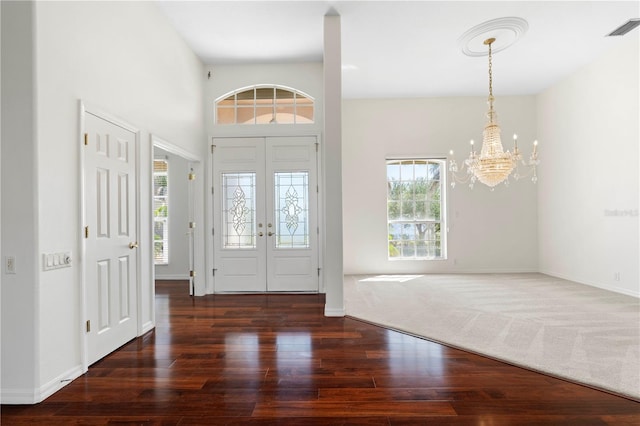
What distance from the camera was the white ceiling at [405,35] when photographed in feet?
13.9

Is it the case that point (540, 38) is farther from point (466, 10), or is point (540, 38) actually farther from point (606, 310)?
point (606, 310)

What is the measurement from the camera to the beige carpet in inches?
111

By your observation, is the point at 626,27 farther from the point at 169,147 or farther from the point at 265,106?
the point at 169,147

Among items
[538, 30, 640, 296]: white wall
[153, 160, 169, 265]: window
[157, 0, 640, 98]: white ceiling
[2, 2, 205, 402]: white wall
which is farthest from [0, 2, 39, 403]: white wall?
[538, 30, 640, 296]: white wall

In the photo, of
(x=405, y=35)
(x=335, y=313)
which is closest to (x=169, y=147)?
(x=335, y=313)

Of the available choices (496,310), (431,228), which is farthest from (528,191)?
(496,310)

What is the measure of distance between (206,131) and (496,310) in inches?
193

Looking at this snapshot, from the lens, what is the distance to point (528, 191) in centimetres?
727

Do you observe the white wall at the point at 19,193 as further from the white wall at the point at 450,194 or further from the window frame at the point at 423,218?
the window frame at the point at 423,218

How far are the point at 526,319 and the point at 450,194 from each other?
11.9ft

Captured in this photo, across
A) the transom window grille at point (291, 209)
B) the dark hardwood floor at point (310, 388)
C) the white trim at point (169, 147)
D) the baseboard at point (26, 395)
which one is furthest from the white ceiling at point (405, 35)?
the baseboard at point (26, 395)

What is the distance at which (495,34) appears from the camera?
4.84 meters

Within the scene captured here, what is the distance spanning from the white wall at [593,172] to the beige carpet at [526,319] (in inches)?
18.9

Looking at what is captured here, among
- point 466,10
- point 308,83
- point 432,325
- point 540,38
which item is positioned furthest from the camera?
point 308,83
